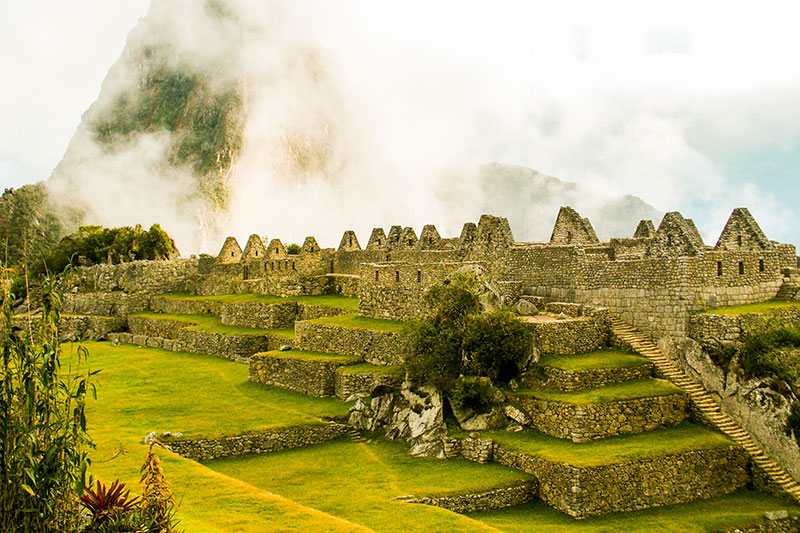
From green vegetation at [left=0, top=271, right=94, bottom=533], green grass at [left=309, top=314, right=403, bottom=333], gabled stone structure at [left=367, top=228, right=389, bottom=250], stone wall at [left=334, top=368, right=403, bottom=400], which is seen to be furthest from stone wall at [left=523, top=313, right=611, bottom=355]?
gabled stone structure at [left=367, top=228, right=389, bottom=250]

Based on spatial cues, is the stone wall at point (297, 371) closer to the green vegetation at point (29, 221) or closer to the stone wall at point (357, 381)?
the stone wall at point (357, 381)

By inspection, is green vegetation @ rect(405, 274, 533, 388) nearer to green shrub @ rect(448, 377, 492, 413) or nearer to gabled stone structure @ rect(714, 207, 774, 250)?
green shrub @ rect(448, 377, 492, 413)

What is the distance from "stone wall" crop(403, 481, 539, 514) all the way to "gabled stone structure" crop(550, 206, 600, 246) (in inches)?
540

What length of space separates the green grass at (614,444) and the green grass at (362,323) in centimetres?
742

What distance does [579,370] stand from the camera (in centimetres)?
1922

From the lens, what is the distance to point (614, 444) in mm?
17203

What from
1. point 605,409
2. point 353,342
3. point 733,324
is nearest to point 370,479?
point 605,409

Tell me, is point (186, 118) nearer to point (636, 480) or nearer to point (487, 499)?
point (487, 499)

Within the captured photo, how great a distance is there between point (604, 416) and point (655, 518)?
2989 mm

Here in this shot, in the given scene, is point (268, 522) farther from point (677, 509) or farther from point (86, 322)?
point (86, 322)

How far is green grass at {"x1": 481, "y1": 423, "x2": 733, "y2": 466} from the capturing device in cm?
1634

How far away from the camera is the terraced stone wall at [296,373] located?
24.5 meters

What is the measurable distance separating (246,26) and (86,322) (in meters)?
111

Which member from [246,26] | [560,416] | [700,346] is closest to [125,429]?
[560,416]
